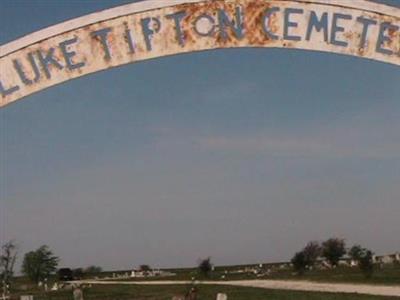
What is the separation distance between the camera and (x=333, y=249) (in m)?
95.4

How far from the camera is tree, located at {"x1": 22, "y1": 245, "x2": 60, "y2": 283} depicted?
9444cm

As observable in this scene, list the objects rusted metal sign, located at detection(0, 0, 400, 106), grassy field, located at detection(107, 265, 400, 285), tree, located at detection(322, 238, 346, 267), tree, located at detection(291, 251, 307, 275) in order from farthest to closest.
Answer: tree, located at detection(322, 238, 346, 267), tree, located at detection(291, 251, 307, 275), grassy field, located at detection(107, 265, 400, 285), rusted metal sign, located at detection(0, 0, 400, 106)

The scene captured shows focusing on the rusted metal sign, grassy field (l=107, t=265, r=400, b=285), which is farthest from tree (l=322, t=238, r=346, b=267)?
the rusted metal sign

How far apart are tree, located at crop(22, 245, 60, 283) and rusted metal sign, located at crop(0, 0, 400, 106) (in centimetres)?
9138

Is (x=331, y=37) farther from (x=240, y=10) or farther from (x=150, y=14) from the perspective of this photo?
(x=150, y=14)

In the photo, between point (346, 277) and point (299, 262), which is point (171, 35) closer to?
point (346, 277)

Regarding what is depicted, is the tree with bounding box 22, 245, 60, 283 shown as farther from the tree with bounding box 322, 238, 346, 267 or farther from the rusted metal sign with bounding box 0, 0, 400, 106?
the rusted metal sign with bounding box 0, 0, 400, 106

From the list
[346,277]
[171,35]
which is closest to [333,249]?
[346,277]

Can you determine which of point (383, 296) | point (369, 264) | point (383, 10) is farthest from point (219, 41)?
point (369, 264)

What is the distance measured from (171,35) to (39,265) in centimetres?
9339

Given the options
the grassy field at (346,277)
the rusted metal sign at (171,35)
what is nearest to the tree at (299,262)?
the grassy field at (346,277)

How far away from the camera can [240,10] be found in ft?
19.6

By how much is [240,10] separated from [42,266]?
3677 inches

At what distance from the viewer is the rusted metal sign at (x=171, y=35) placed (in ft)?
19.2
